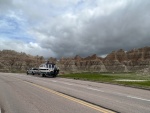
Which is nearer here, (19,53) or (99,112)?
(99,112)

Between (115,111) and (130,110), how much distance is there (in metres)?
0.64

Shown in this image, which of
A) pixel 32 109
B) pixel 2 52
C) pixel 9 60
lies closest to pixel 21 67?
pixel 9 60

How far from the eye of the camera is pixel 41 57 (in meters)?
190

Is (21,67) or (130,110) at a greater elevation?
(21,67)

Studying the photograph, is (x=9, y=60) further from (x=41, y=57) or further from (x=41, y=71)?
(x=41, y=71)

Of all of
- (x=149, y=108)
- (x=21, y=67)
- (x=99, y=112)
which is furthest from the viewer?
(x=21, y=67)

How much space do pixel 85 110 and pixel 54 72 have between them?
3326cm

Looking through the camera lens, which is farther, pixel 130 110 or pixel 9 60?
pixel 9 60

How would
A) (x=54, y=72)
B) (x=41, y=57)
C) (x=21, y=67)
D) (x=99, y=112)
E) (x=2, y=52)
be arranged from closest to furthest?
(x=99, y=112) < (x=54, y=72) < (x=21, y=67) < (x=2, y=52) < (x=41, y=57)

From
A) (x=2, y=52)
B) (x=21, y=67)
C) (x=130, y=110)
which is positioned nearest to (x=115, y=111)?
(x=130, y=110)

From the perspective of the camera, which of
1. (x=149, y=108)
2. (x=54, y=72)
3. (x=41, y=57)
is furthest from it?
(x=41, y=57)

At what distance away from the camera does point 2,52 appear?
177250mm

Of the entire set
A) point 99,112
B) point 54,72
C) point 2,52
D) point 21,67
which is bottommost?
point 99,112

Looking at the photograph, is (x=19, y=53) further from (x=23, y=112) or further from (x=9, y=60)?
(x=23, y=112)
